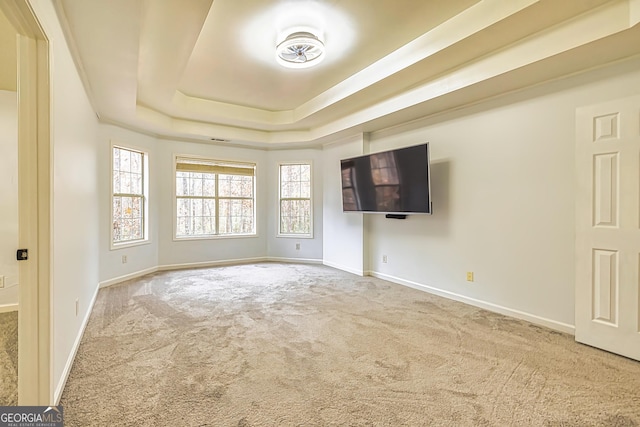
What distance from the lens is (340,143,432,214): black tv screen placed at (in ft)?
13.1

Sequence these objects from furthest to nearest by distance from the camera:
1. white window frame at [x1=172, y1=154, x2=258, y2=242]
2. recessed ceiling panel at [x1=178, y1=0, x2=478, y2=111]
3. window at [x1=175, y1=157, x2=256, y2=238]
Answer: window at [x1=175, y1=157, x2=256, y2=238]
white window frame at [x1=172, y1=154, x2=258, y2=242]
recessed ceiling panel at [x1=178, y1=0, x2=478, y2=111]

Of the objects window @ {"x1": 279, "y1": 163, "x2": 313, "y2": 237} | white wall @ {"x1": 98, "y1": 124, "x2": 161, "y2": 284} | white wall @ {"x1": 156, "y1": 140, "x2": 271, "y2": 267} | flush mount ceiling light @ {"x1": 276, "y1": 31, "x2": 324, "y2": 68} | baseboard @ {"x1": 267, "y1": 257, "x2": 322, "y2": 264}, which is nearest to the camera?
flush mount ceiling light @ {"x1": 276, "y1": 31, "x2": 324, "y2": 68}

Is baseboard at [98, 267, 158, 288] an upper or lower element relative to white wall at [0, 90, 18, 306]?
lower

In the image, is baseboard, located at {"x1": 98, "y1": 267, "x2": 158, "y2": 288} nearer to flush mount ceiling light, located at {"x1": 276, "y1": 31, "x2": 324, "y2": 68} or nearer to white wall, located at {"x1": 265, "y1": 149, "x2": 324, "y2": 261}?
white wall, located at {"x1": 265, "y1": 149, "x2": 324, "y2": 261}

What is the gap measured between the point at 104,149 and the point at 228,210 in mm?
2425

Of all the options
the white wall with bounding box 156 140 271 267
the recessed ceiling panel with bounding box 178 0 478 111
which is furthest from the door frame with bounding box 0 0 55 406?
the white wall with bounding box 156 140 271 267

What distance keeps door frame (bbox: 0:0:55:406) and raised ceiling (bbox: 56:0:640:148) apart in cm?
70

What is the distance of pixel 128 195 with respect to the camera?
5191 millimetres

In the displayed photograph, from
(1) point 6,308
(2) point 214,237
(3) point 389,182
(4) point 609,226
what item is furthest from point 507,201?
(1) point 6,308

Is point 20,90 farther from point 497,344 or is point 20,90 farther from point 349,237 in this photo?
point 349,237

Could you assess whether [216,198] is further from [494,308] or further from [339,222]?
[494,308]

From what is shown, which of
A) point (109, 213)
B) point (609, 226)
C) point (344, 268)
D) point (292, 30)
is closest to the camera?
point (609, 226)

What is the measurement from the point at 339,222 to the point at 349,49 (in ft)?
10.5

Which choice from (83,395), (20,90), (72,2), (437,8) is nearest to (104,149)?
(72,2)
